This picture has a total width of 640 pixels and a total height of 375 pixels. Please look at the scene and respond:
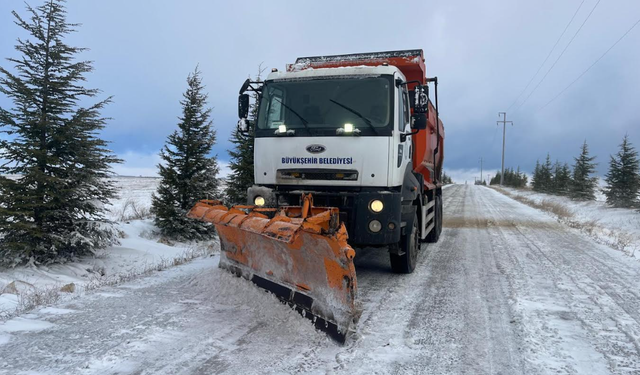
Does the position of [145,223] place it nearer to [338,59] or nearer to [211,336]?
[338,59]

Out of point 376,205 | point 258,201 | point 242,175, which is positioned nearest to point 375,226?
point 376,205

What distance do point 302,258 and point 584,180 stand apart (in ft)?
126

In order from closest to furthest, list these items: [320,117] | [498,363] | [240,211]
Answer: [498,363] < [240,211] < [320,117]

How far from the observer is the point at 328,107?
5.43 meters

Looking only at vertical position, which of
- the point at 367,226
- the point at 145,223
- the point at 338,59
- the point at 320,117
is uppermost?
the point at 338,59

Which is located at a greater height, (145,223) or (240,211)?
(240,211)

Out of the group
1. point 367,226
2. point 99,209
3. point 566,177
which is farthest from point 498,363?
point 566,177

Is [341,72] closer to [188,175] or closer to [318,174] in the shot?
[318,174]

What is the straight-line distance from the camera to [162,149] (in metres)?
12.7

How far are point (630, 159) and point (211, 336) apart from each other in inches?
1278

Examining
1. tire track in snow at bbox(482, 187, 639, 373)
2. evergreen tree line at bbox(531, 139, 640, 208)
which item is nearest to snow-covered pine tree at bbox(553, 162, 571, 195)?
evergreen tree line at bbox(531, 139, 640, 208)

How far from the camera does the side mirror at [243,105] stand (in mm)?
6215

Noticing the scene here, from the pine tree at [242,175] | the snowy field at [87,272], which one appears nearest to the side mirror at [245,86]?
the snowy field at [87,272]

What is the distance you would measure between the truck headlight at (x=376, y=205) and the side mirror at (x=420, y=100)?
154cm
